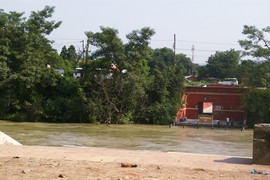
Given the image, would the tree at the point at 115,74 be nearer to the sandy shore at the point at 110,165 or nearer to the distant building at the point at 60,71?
the distant building at the point at 60,71

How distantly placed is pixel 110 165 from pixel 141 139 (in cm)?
2154

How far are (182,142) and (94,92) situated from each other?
48.8 feet

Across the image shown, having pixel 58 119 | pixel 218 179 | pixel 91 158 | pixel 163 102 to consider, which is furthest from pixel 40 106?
pixel 218 179

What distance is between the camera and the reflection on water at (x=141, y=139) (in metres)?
25.0

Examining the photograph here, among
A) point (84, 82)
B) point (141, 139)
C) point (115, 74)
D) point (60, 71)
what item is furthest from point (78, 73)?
point (141, 139)

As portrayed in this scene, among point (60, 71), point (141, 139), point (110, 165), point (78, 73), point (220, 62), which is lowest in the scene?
point (141, 139)

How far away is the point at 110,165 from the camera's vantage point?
826cm

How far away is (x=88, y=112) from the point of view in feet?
135

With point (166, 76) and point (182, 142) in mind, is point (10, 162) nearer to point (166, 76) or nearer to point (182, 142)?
point (182, 142)

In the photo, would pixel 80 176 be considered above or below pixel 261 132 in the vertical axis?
below

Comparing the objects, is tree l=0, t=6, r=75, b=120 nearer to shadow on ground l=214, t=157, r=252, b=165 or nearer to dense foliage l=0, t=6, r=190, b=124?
dense foliage l=0, t=6, r=190, b=124

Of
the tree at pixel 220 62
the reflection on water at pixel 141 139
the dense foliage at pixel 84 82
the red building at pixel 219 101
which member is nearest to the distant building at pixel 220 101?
the red building at pixel 219 101

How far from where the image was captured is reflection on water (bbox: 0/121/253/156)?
82.2 ft

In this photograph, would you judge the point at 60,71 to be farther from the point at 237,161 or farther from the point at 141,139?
the point at 237,161
